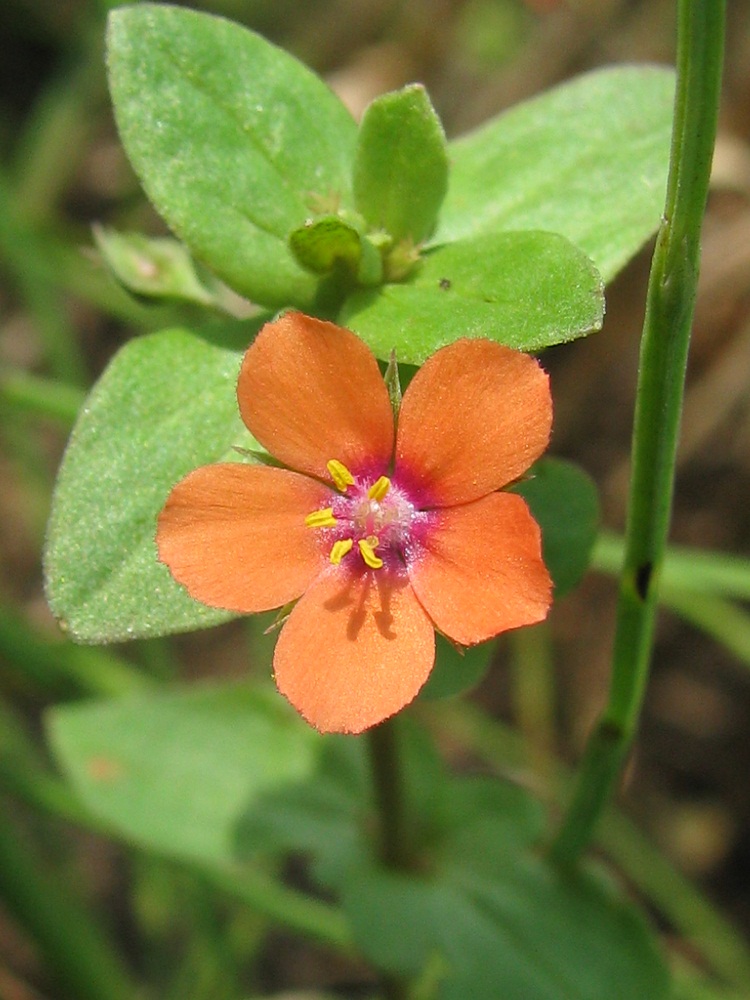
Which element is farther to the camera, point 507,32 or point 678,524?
point 507,32

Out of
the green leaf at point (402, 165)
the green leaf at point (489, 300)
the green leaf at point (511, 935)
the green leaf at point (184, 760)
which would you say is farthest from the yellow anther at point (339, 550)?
the green leaf at point (184, 760)

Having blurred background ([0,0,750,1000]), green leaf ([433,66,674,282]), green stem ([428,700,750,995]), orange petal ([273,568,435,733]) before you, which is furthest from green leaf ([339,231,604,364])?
green stem ([428,700,750,995])

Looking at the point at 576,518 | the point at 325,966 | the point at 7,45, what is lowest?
the point at 325,966

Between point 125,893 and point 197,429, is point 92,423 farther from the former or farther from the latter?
point 125,893

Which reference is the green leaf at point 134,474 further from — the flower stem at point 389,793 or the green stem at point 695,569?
the green stem at point 695,569

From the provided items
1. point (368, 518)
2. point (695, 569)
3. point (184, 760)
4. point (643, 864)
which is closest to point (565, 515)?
point (368, 518)

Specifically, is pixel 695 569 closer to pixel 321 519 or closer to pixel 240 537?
pixel 321 519

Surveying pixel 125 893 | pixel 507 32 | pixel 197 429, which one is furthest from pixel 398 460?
pixel 507 32
